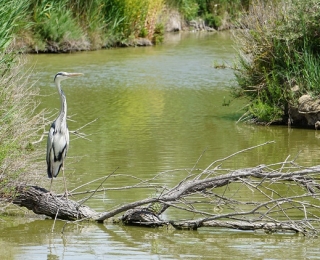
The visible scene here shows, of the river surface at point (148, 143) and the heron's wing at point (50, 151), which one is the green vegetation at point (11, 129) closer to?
the heron's wing at point (50, 151)

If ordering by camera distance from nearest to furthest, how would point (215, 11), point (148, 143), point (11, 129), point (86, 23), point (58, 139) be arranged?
point (58, 139) → point (11, 129) → point (148, 143) → point (86, 23) → point (215, 11)

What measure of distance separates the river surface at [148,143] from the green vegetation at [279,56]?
50 cm

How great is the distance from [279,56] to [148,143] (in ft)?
10.2

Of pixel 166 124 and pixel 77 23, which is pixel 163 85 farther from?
pixel 77 23

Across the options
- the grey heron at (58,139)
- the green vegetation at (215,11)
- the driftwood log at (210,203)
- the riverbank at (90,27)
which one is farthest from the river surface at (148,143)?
the green vegetation at (215,11)

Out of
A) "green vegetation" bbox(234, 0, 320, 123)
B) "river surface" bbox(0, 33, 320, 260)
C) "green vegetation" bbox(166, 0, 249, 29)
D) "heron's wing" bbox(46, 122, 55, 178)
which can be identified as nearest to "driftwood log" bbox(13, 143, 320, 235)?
"river surface" bbox(0, 33, 320, 260)

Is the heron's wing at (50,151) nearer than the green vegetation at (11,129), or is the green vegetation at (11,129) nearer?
the green vegetation at (11,129)

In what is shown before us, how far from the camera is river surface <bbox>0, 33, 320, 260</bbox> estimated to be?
7.48 metres

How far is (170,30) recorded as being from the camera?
35.0 metres

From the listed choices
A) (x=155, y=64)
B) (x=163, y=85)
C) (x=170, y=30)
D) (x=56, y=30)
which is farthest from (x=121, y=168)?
(x=170, y=30)

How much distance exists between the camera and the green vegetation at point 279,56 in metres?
13.9

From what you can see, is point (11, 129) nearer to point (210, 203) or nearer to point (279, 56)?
point (210, 203)

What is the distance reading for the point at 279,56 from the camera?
46.7 feet

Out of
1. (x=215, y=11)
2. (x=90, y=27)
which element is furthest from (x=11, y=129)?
(x=215, y=11)
